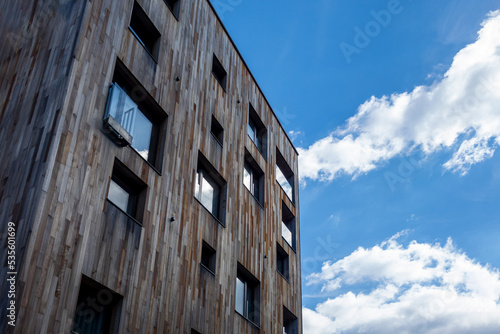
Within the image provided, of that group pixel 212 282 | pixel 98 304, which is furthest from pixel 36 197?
pixel 212 282

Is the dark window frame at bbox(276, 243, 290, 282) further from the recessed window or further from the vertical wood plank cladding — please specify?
the vertical wood plank cladding

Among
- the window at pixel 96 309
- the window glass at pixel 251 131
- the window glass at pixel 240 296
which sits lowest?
the window at pixel 96 309

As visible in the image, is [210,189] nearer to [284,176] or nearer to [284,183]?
[284,183]

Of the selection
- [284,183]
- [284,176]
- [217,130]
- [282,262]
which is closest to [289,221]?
[284,183]

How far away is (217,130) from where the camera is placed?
71.9ft

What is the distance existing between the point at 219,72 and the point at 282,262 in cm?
1067

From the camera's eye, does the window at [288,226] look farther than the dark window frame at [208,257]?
Yes

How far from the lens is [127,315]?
1302cm

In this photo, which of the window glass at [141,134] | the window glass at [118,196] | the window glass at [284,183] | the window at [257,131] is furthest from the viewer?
the window glass at [284,183]

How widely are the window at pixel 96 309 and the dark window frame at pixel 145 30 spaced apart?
8522mm

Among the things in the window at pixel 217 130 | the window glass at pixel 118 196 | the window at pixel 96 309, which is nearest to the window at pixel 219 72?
the window at pixel 217 130

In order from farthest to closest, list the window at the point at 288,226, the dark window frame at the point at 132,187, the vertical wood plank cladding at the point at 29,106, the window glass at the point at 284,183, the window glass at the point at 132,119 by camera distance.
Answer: the window glass at the point at 284,183 < the window at the point at 288,226 < the window glass at the point at 132,119 < the dark window frame at the point at 132,187 < the vertical wood plank cladding at the point at 29,106

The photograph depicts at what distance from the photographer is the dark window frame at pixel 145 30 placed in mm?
17784

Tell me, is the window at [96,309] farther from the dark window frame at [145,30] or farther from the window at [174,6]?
the window at [174,6]
